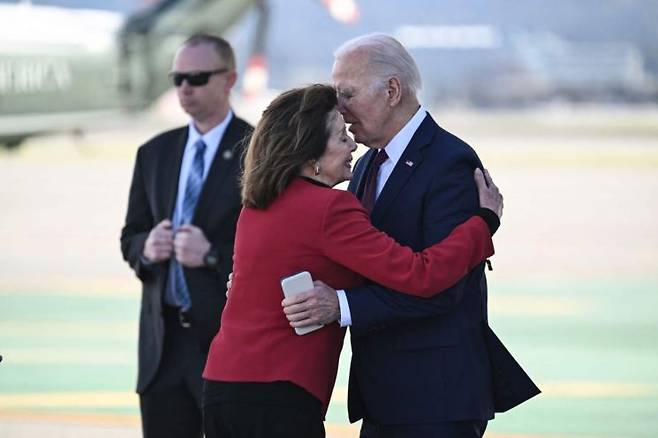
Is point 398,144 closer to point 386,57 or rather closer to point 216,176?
point 386,57

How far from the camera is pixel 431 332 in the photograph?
9.35ft

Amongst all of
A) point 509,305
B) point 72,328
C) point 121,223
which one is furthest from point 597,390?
point 121,223

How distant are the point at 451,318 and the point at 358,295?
0.86 ft

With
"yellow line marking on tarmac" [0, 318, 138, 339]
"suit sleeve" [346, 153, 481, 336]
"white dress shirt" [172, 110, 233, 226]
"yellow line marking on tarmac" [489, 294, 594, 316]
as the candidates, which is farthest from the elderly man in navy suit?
"yellow line marking on tarmac" [489, 294, 594, 316]

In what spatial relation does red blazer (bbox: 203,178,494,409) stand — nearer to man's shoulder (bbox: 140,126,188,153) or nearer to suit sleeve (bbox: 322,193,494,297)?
suit sleeve (bbox: 322,193,494,297)

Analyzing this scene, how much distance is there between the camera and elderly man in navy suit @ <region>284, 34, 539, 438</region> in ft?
9.21

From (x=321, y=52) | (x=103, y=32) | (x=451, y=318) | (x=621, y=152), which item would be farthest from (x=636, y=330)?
(x=321, y=52)

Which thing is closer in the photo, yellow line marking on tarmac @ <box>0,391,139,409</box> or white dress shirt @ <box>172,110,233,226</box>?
white dress shirt @ <box>172,110,233,226</box>

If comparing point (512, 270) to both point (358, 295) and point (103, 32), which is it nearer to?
point (358, 295)

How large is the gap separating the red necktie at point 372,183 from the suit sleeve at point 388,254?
279mm

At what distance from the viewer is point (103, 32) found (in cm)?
2323

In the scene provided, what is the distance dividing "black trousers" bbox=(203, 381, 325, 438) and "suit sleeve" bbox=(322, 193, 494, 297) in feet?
1.05

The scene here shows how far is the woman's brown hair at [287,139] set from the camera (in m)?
2.69

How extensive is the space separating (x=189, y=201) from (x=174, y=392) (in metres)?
0.64
